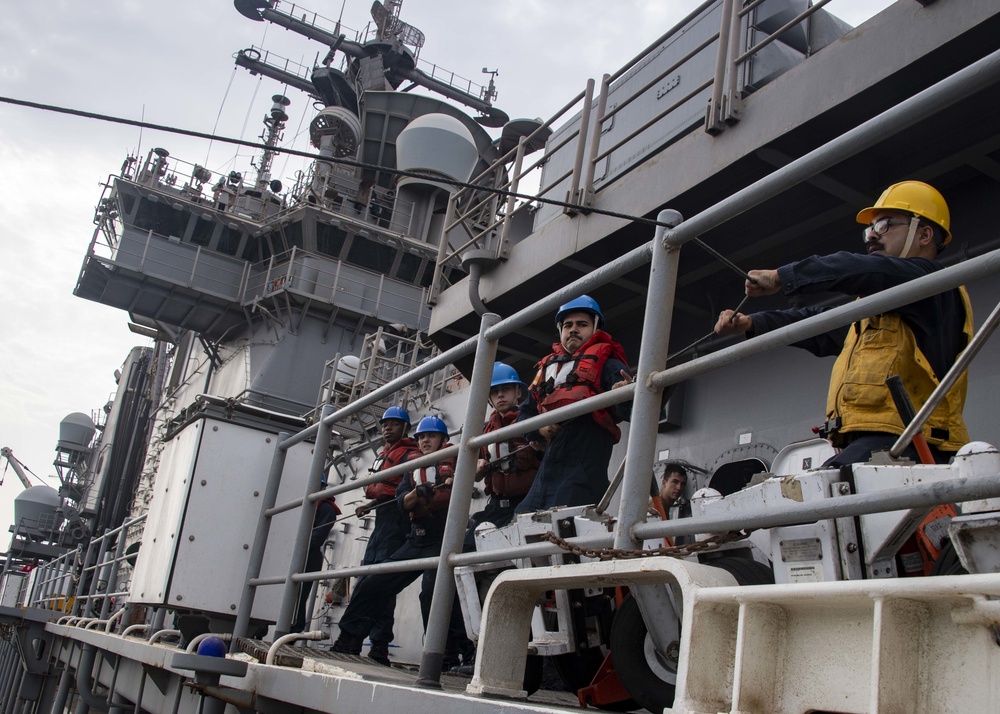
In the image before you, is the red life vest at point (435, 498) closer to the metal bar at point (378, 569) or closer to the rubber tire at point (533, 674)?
the metal bar at point (378, 569)

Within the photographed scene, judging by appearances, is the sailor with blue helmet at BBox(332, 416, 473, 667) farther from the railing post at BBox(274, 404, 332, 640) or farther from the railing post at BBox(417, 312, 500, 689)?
the railing post at BBox(417, 312, 500, 689)

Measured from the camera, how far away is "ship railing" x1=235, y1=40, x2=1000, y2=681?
1.61 metres

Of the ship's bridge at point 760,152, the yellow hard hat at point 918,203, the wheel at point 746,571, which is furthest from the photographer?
the ship's bridge at point 760,152

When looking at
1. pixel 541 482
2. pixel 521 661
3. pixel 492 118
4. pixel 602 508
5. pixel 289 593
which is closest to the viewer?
pixel 521 661

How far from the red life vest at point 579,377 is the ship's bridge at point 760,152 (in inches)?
52.1

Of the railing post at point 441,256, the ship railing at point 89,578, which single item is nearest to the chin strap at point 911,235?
the railing post at point 441,256

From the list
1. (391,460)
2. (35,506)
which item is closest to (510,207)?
(391,460)

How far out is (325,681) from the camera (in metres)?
2.50

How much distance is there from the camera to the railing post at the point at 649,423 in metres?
2.14

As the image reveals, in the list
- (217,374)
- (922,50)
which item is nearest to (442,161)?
(217,374)

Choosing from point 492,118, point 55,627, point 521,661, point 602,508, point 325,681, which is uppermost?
point 492,118

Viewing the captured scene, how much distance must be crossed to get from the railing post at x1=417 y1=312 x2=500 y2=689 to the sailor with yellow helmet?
952mm

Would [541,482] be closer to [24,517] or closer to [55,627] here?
[55,627]

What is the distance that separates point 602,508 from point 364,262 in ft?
68.7
